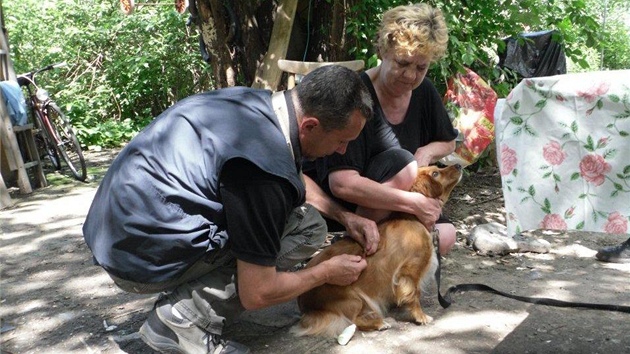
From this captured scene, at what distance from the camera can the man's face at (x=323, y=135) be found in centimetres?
236

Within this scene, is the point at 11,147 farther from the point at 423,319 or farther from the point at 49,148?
the point at 423,319

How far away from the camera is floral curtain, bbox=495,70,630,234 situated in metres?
2.59

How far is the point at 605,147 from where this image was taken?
261cm

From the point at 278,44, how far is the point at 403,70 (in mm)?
2308

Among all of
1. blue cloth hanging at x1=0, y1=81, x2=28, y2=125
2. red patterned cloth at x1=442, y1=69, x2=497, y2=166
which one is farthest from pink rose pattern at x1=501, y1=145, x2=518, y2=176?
blue cloth hanging at x1=0, y1=81, x2=28, y2=125

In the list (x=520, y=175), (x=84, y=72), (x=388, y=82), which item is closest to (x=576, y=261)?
(x=520, y=175)

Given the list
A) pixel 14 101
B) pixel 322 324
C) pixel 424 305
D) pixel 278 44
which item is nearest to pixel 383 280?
pixel 322 324

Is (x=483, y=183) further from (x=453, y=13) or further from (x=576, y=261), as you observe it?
(x=576, y=261)

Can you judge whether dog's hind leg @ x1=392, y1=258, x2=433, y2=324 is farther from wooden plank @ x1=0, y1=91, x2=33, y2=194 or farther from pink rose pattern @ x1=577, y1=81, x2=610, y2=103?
wooden plank @ x1=0, y1=91, x2=33, y2=194

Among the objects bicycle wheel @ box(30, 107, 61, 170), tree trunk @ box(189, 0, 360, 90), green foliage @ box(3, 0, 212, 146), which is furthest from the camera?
green foliage @ box(3, 0, 212, 146)

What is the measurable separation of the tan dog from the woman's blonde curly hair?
57cm

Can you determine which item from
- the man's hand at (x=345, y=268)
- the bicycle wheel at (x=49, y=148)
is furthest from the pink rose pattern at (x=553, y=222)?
the bicycle wheel at (x=49, y=148)

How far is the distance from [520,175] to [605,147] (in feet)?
1.16

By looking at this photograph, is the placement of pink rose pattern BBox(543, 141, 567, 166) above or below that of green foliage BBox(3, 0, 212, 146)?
below
